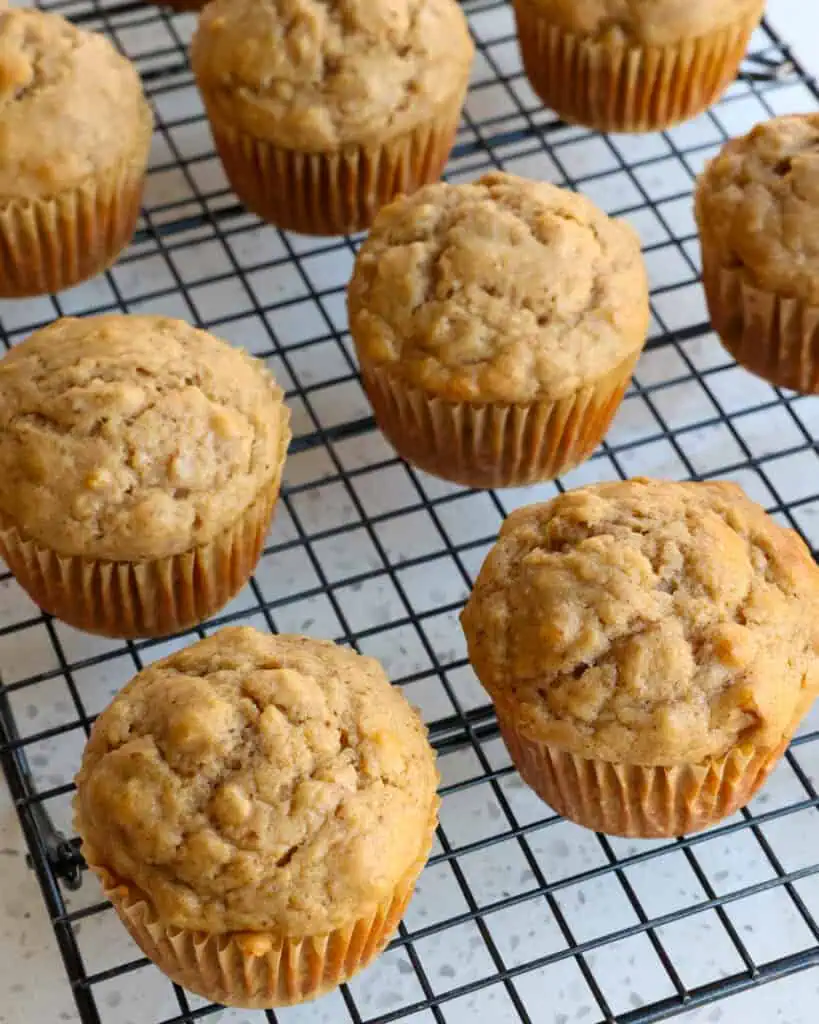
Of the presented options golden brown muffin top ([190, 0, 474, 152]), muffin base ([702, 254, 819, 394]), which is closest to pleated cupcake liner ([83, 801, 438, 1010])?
muffin base ([702, 254, 819, 394])

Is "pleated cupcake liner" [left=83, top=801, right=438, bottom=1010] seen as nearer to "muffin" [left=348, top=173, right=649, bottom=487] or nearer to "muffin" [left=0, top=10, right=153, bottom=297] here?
"muffin" [left=348, top=173, right=649, bottom=487]

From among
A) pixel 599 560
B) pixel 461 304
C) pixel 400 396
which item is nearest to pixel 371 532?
pixel 400 396

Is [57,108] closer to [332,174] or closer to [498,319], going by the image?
[332,174]

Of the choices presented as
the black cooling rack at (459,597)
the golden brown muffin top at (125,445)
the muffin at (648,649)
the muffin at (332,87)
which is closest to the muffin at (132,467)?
the golden brown muffin top at (125,445)

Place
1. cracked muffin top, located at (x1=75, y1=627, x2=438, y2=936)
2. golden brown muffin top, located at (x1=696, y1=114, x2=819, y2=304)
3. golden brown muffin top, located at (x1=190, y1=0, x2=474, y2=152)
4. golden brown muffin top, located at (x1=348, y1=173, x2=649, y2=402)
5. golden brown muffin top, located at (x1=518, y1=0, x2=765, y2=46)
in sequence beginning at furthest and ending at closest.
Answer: golden brown muffin top, located at (x1=518, y1=0, x2=765, y2=46) < golden brown muffin top, located at (x1=190, y1=0, x2=474, y2=152) < golden brown muffin top, located at (x1=696, y1=114, x2=819, y2=304) < golden brown muffin top, located at (x1=348, y1=173, x2=649, y2=402) < cracked muffin top, located at (x1=75, y1=627, x2=438, y2=936)

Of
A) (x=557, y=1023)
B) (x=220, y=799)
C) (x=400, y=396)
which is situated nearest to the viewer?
(x=220, y=799)

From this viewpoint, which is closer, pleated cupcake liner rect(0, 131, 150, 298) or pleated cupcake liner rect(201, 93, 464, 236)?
pleated cupcake liner rect(0, 131, 150, 298)

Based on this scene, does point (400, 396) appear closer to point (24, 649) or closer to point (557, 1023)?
point (24, 649)
